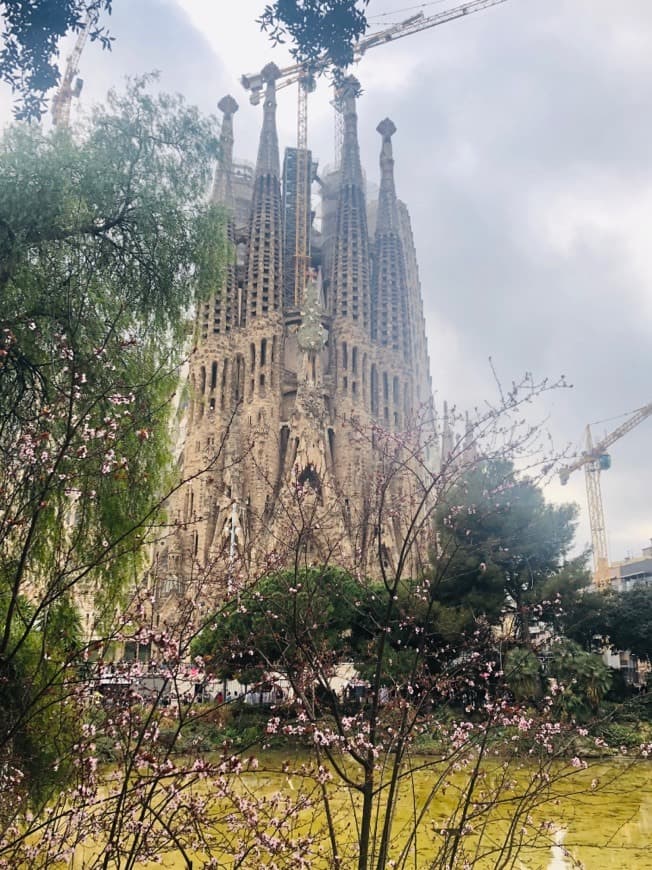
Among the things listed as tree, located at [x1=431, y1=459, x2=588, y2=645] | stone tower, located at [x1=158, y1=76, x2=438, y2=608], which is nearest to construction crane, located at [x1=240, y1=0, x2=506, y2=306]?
stone tower, located at [x1=158, y1=76, x2=438, y2=608]

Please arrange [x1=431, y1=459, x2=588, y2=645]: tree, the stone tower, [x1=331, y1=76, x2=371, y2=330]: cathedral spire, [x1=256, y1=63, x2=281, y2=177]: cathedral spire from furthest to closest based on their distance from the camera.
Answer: [x1=256, y1=63, x2=281, y2=177]: cathedral spire < [x1=331, y1=76, x2=371, y2=330]: cathedral spire < the stone tower < [x1=431, y1=459, x2=588, y2=645]: tree

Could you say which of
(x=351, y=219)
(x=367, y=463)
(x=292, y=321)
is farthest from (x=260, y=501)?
(x=351, y=219)

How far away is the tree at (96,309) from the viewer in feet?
20.8

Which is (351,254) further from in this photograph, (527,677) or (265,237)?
(527,677)

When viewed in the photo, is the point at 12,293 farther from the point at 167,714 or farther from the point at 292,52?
the point at 167,714

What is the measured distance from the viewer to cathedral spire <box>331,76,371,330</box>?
4522 centimetres

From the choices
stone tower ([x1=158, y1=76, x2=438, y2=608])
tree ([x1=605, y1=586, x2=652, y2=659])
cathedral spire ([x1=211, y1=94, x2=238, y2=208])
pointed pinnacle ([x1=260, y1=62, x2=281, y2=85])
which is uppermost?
pointed pinnacle ([x1=260, y1=62, x2=281, y2=85])

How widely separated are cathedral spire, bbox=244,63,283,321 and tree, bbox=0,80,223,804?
3533 centimetres

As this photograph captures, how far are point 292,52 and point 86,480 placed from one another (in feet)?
13.1

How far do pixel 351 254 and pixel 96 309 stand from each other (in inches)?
1570

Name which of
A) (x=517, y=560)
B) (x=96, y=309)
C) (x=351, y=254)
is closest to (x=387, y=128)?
(x=351, y=254)

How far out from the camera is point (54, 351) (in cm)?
685

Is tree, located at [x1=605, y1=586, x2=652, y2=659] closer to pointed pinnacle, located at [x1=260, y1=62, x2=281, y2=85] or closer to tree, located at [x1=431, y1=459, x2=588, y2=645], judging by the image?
tree, located at [x1=431, y1=459, x2=588, y2=645]

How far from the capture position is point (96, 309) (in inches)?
296
